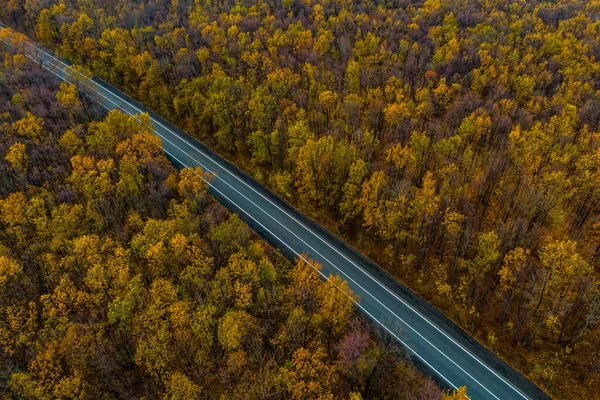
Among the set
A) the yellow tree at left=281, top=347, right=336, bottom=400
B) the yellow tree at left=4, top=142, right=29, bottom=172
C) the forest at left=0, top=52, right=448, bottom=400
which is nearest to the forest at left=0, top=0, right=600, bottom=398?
Result: the yellow tree at left=4, top=142, right=29, bottom=172

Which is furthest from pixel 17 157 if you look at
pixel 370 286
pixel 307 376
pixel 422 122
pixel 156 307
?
pixel 422 122

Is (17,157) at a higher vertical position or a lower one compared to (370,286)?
higher

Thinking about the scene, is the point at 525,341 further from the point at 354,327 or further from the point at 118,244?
the point at 118,244

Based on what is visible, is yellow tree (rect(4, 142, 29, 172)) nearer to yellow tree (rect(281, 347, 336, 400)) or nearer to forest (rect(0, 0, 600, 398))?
forest (rect(0, 0, 600, 398))

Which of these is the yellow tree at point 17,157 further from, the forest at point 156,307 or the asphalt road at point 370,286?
the asphalt road at point 370,286

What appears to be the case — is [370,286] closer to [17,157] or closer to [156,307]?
[156,307]

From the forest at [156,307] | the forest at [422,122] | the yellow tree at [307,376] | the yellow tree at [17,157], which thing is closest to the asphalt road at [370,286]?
the forest at [422,122]
